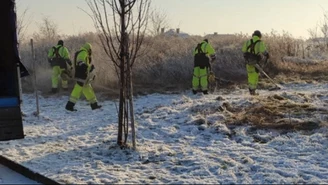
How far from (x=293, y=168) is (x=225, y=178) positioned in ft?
3.34

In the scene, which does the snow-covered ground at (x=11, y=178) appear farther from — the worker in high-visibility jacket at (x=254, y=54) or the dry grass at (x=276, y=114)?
the worker in high-visibility jacket at (x=254, y=54)

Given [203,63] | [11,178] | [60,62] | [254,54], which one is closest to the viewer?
[11,178]

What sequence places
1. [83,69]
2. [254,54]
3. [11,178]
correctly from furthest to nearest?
1. [254,54]
2. [83,69]
3. [11,178]

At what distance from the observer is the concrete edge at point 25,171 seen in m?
5.89

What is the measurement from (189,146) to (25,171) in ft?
8.91

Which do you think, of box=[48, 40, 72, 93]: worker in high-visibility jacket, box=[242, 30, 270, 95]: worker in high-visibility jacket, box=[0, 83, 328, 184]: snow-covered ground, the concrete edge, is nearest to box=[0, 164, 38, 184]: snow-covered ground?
the concrete edge

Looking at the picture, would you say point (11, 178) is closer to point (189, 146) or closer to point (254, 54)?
point (189, 146)

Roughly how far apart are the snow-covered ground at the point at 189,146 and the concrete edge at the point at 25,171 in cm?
11

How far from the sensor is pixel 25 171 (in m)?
6.40

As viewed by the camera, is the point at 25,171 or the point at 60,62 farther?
the point at 60,62

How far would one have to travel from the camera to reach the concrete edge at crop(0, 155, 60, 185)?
5.89m

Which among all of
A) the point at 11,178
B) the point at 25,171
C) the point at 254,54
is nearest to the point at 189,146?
the point at 25,171

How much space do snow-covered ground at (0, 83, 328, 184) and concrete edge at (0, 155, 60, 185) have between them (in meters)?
0.11

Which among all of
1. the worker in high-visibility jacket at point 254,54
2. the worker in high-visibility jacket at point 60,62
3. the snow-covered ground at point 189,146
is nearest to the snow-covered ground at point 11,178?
the snow-covered ground at point 189,146
